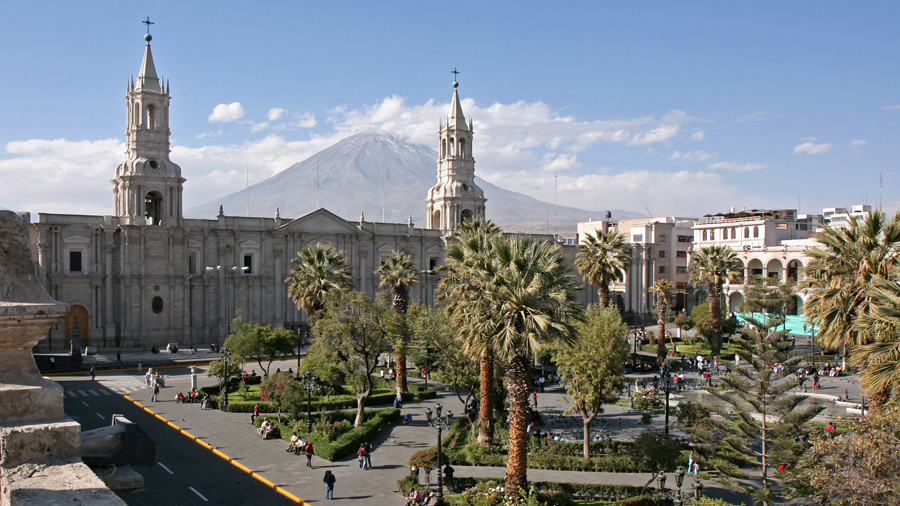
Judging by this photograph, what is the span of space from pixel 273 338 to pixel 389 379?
731 centimetres

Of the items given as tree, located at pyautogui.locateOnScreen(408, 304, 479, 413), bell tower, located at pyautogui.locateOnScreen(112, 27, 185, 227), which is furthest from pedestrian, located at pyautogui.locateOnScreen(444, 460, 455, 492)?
bell tower, located at pyautogui.locateOnScreen(112, 27, 185, 227)

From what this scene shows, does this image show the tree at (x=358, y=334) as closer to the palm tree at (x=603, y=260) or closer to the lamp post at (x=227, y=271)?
the palm tree at (x=603, y=260)

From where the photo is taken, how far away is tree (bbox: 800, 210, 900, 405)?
1864 cm

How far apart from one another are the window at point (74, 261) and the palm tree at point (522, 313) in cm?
4298

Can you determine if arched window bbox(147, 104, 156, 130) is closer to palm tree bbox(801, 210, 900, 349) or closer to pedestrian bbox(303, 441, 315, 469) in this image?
pedestrian bbox(303, 441, 315, 469)

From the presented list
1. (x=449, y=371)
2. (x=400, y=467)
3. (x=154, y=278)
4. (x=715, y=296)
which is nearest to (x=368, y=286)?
(x=154, y=278)

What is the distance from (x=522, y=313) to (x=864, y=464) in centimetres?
833

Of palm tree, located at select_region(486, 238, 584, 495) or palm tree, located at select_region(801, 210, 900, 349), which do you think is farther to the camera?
palm tree, located at select_region(801, 210, 900, 349)

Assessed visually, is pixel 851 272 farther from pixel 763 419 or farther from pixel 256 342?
pixel 256 342

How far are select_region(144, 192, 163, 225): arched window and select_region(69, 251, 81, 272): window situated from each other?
244 inches

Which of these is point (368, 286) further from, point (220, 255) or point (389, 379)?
point (389, 379)

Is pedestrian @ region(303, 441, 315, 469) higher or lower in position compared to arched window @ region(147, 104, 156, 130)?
lower

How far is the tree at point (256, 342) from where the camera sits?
35312 millimetres

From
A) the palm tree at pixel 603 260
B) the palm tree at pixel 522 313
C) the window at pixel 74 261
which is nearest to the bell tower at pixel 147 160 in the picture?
the window at pixel 74 261
